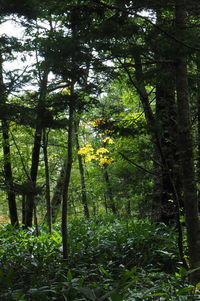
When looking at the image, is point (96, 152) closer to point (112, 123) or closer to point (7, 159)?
point (7, 159)

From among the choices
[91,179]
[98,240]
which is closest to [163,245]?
[98,240]

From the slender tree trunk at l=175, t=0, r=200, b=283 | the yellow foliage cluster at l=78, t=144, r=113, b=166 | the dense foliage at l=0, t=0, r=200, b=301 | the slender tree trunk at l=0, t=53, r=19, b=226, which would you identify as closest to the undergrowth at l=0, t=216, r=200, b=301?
the dense foliage at l=0, t=0, r=200, b=301

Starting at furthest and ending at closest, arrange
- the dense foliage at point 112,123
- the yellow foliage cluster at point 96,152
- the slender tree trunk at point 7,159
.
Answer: the yellow foliage cluster at point 96,152 → the slender tree trunk at point 7,159 → the dense foliage at point 112,123

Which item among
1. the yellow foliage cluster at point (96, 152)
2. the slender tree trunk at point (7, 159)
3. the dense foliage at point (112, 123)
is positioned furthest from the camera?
the yellow foliage cluster at point (96, 152)

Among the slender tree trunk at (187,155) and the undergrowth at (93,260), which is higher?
the slender tree trunk at (187,155)

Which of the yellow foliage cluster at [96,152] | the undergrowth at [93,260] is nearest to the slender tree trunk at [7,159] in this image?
the undergrowth at [93,260]

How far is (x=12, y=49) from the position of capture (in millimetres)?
6918

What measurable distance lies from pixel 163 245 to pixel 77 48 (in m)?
4.63

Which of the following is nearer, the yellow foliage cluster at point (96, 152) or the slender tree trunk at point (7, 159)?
the slender tree trunk at point (7, 159)

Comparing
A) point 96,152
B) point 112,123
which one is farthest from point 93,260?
point 96,152

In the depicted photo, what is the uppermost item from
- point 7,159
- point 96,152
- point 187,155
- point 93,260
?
point 96,152

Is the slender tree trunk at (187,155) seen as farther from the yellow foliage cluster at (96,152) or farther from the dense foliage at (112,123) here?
the yellow foliage cluster at (96,152)

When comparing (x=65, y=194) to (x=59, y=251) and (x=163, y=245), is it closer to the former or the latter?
(x=59, y=251)

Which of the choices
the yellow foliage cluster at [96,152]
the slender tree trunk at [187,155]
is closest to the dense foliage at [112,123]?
the slender tree trunk at [187,155]
